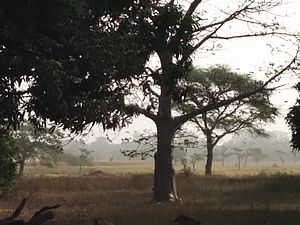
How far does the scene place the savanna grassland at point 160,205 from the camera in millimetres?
16703

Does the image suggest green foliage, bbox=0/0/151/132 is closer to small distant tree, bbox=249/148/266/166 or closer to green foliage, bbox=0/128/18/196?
green foliage, bbox=0/128/18/196

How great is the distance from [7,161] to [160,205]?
691 centimetres

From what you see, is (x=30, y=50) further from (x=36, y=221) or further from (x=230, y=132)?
(x=230, y=132)

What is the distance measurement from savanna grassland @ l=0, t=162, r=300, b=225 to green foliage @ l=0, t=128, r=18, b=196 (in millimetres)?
873

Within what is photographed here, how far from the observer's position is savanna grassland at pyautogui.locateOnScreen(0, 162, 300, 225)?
16.7m

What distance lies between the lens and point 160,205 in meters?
23.2

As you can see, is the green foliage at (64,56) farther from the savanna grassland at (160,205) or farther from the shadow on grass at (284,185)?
the shadow on grass at (284,185)

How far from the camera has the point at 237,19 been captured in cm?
2580

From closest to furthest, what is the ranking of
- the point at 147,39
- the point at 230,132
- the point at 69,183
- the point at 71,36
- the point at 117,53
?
the point at 71,36 → the point at 117,53 → the point at 147,39 → the point at 69,183 → the point at 230,132

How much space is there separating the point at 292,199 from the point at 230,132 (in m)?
27.0

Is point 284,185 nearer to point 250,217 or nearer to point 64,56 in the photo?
point 250,217

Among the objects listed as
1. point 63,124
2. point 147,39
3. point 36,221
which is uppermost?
point 147,39

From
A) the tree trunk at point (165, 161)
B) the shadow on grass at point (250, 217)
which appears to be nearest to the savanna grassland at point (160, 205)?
the shadow on grass at point (250, 217)

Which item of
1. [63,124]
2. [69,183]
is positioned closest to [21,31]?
[63,124]
